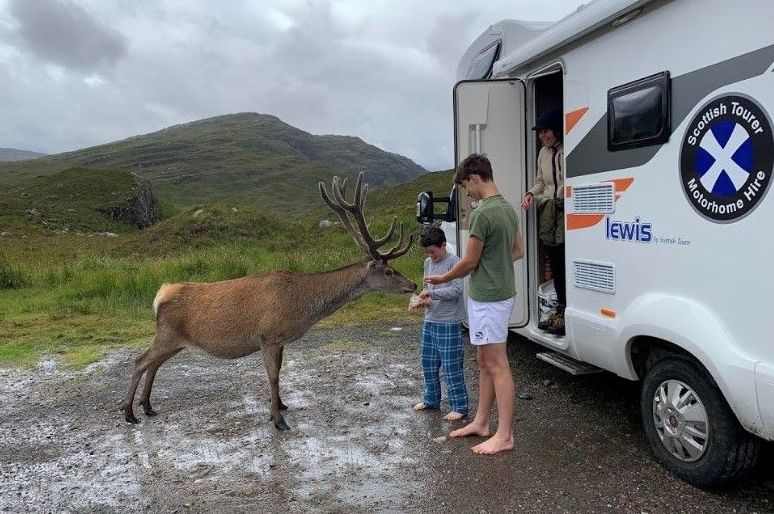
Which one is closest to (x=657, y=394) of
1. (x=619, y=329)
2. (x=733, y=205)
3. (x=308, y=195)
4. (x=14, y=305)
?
(x=619, y=329)

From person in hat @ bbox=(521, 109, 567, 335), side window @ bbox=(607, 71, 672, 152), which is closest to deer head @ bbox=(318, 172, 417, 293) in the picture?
person in hat @ bbox=(521, 109, 567, 335)

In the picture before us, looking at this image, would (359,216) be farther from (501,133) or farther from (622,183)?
(622,183)

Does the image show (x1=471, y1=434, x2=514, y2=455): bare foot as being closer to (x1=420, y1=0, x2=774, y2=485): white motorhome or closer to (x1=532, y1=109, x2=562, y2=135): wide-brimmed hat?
(x1=420, y1=0, x2=774, y2=485): white motorhome

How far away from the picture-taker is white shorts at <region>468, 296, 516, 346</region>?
5176 millimetres

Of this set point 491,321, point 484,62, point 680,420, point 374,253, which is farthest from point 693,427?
point 484,62

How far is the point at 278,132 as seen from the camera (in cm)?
19862

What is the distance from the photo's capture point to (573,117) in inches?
227

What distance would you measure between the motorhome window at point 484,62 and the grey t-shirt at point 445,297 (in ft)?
10.2

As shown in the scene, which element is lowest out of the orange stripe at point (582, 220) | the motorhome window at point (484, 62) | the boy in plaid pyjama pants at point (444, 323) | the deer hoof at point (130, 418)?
the deer hoof at point (130, 418)

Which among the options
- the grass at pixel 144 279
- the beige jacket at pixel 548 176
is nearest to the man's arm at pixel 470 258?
the beige jacket at pixel 548 176

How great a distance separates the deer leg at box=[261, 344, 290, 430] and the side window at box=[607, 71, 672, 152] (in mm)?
3575

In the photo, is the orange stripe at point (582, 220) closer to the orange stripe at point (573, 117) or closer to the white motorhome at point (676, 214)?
the white motorhome at point (676, 214)

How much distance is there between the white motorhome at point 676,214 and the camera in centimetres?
387

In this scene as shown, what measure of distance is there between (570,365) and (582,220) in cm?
141
